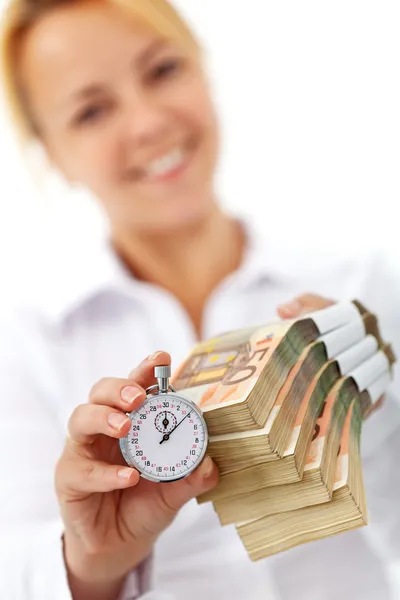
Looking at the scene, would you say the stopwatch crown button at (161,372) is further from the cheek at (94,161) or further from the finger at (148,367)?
the cheek at (94,161)

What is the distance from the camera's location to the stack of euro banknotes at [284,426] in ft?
2.90

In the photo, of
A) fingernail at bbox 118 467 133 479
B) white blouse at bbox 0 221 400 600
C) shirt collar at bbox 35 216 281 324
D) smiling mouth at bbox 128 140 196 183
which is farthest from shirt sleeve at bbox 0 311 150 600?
smiling mouth at bbox 128 140 196 183

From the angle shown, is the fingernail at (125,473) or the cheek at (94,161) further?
the cheek at (94,161)

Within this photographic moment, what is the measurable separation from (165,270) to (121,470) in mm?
966

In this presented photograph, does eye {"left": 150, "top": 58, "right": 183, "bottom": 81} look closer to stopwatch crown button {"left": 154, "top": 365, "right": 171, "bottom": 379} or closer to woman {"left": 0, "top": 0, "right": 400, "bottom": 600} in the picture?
woman {"left": 0, "top": 0, "right": 400, "bottom": 600}

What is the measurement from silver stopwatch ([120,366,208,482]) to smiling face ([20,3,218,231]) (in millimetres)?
914

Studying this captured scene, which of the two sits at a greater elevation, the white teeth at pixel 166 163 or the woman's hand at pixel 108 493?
the white teeth at pixel 166 163

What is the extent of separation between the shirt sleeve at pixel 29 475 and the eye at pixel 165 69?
655 millimetres

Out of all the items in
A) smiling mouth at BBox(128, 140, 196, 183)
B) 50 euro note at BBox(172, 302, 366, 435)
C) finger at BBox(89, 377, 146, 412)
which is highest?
smiling mouth at BBox(128, 140, 196, 183)

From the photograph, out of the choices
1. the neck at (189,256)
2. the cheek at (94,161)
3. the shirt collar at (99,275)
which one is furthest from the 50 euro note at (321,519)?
the cheek at (94,161)

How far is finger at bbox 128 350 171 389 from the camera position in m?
0.90

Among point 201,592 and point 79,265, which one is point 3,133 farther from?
point 201,592

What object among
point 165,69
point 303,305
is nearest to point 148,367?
point 303,305

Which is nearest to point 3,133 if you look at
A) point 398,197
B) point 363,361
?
point 398,197
